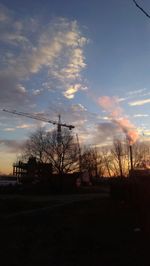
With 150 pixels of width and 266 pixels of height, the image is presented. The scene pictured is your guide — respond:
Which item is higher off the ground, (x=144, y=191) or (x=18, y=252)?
(x=144, y=191)

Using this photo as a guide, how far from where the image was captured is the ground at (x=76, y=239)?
13.0 meters

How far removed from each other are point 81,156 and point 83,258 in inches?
2718

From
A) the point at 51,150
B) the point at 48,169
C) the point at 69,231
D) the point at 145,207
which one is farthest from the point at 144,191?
the point at 51,150

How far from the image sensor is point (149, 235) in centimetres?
1469

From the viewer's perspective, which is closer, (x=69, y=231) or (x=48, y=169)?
(x=69, y=231)

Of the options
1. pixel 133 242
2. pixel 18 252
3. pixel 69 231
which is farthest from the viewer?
pixel 69 231

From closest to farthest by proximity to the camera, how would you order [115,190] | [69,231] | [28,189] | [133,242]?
[133,242] < [69,231] < [115,190] < [28,189]

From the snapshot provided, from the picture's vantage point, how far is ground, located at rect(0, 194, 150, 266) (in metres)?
13.0

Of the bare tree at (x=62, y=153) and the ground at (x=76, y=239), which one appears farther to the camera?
the bare tree at (x=62, y=153)

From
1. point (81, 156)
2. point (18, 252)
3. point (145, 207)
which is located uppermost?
point (81, 156)

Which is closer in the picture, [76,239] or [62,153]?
[76,239]

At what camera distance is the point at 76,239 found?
624 inches

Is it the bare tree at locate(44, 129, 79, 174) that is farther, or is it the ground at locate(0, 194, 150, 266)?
the bare tree at locate(44, 129, 79, 174)

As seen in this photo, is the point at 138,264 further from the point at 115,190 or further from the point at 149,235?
the point at 115,190
